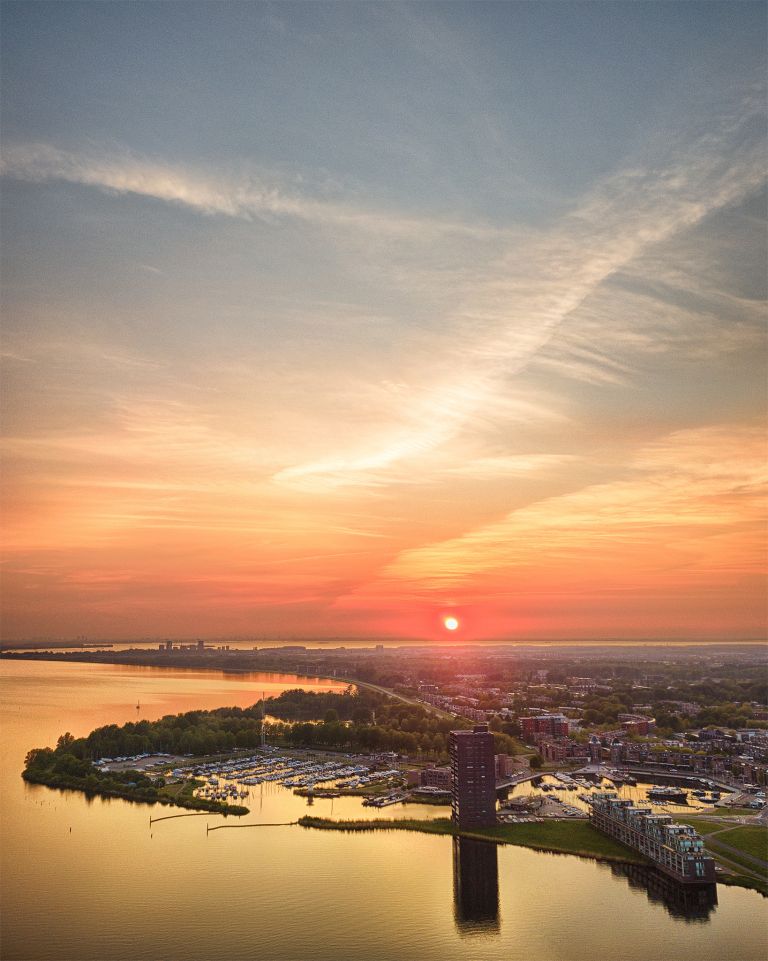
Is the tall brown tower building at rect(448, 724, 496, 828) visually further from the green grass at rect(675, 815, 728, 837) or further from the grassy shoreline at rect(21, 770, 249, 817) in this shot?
the grassy shoreline at rect(21, 770, 249, 817)

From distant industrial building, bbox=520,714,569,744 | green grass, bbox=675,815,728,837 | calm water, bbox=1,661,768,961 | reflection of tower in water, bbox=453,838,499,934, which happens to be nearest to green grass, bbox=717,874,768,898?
calm water, bbox=1,661,768,961

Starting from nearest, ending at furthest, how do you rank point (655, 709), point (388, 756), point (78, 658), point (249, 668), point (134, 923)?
1. point (134, 923)
2. point (388, 756)
3. point (655, 709)
4. point (249, 668)
5. point (78, 658)

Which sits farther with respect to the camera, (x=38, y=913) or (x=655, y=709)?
(x=655, y=709)

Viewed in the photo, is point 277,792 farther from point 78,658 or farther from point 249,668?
point 78,658

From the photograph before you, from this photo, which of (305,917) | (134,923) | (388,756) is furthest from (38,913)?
(388,756)

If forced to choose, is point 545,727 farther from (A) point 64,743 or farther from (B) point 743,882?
(A) point 64,743

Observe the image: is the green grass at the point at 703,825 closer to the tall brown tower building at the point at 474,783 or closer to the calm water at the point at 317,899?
the calm water at the point at 317,899

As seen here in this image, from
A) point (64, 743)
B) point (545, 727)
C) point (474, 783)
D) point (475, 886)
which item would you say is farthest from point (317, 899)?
point (545, 727)
